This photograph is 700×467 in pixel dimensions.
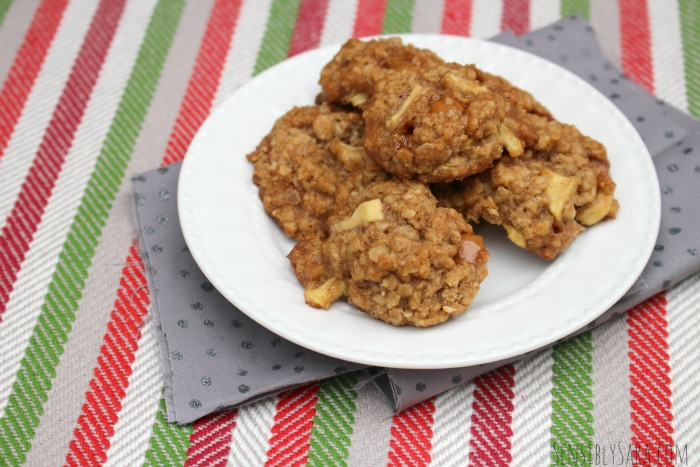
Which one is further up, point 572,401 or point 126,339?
point 126,339

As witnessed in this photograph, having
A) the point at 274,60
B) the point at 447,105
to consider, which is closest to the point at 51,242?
the point at 274,60

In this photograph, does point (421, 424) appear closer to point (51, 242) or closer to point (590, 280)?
point (590, 280)

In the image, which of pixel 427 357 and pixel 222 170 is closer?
pixel 427 357

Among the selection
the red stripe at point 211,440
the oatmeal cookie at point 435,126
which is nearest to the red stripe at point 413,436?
the red stripe at point 211,440

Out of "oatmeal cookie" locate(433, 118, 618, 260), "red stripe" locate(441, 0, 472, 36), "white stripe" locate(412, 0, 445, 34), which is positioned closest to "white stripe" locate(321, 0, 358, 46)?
"white stripe" locate(412, 0, 445, 34)

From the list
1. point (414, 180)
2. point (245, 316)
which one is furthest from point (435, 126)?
point (245, 316)

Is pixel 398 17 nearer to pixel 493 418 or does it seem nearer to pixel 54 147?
pixel 54 147
